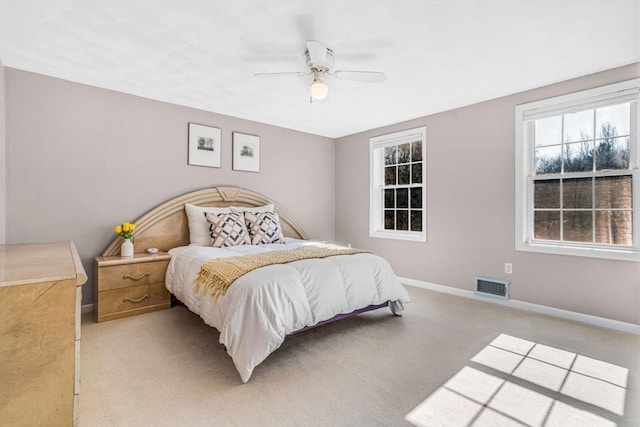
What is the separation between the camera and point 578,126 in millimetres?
3121

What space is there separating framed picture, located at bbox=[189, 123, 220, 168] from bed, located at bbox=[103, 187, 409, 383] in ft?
1.24

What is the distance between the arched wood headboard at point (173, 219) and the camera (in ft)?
11.6

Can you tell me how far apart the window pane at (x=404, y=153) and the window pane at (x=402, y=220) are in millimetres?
781

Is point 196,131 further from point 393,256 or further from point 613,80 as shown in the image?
point 613,80

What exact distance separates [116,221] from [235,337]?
233 cm

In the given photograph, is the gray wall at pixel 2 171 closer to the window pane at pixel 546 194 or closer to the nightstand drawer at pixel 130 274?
the nightstand drawer at pixel 130 274

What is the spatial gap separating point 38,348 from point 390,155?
15.1 feet

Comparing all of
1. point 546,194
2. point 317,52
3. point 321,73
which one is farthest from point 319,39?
point 546,194

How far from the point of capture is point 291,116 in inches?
170

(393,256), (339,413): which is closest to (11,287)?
(339,413)

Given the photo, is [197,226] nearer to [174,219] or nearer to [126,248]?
[174,219]

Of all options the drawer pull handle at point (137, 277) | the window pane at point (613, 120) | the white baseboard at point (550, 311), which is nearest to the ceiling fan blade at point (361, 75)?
the window pane at point (613, 120)

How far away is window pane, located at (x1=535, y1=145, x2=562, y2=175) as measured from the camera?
3.25 m

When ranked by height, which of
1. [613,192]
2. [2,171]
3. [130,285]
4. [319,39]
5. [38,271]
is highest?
[319,39]
